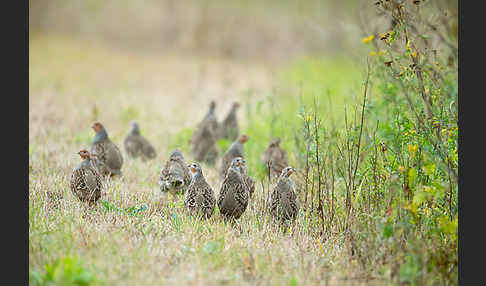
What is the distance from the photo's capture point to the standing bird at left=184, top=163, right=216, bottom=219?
513cm

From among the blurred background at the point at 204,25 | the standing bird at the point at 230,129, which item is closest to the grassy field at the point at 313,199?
the standing bird at the point at 230,129

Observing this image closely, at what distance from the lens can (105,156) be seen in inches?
261

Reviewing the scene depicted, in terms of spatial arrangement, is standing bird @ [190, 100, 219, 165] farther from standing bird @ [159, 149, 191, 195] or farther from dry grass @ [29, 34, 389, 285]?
standing bird @ [159, 149, 191, 195]

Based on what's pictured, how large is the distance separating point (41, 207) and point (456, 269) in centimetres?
409

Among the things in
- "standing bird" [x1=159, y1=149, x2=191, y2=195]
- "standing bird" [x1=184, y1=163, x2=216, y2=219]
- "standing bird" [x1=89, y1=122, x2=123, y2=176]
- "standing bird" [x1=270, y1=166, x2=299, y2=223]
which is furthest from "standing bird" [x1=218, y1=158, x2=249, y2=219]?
"standing bird" [x1=89, y1=122, x2=123, y2=176]

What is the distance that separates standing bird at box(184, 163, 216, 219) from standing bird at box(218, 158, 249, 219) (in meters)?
0.12

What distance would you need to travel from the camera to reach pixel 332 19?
23.2 metres

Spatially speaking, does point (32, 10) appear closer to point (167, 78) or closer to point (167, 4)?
point (167, 4)

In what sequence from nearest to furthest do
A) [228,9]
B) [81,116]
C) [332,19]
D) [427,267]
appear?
[427,267]
[81,116]
[332,19]
[228,9]

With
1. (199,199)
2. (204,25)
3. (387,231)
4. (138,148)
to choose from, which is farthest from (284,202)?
(204,25)

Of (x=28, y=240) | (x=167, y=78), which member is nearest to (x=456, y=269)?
(x=28, y=240)

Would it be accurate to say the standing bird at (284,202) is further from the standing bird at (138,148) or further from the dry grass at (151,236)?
the standing bird at (138,148)

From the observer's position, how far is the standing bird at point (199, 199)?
16.8 ft

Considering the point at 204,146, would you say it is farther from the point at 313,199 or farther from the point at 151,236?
the point at 151,236
